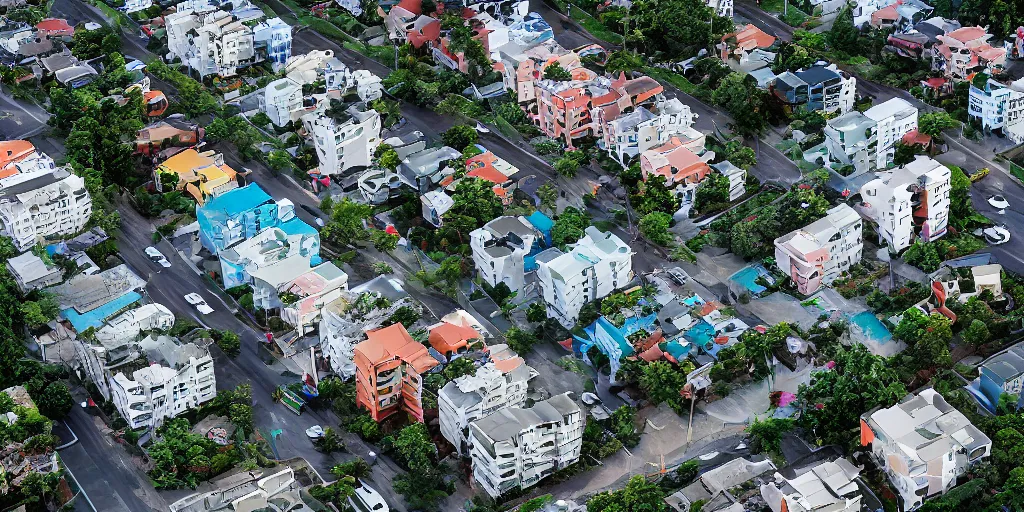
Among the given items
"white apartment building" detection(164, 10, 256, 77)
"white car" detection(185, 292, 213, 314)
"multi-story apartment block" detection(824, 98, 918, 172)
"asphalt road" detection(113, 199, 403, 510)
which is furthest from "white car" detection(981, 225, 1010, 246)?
"white apartment building" detection(164, 10, 256, 77)

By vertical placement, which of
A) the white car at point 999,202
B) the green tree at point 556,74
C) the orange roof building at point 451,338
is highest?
the green tree at point 556,74

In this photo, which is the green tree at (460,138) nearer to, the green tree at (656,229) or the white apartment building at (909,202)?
the green tree at (656,229)

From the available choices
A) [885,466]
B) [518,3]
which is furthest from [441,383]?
[518,3]

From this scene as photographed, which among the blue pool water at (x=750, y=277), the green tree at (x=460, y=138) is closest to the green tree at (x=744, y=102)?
the blue pool water at (x=750, y=277)

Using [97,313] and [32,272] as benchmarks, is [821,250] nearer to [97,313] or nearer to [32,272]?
[97,313]

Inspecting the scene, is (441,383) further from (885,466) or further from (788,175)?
(788,175)
